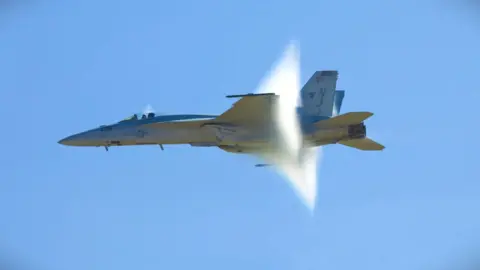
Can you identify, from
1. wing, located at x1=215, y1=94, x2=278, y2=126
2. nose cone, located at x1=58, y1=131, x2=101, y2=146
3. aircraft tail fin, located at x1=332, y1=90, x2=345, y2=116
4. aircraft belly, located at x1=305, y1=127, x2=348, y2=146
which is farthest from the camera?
aircraft tail fin, located at x1=332, y1=90, x2=345, y2=116

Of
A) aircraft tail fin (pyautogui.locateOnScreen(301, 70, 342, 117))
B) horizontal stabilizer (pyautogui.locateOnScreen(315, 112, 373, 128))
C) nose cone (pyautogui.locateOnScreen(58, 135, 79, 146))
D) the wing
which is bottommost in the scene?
nose cone (pyautogui.locateOnScreen(58, 135, 79, 146))

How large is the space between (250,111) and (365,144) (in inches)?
176

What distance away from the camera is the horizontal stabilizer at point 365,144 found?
31.1 metres

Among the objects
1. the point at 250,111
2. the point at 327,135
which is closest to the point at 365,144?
the point at 327,135

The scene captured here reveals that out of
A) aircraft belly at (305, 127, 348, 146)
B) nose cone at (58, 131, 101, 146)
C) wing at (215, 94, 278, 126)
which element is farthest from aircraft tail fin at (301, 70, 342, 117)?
nose cone at (58, 131, 101, 146)

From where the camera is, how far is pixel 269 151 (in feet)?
102

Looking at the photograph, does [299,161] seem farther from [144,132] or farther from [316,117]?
[144,132]

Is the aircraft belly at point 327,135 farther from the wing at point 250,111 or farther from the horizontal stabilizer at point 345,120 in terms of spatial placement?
the wing at point 250,111

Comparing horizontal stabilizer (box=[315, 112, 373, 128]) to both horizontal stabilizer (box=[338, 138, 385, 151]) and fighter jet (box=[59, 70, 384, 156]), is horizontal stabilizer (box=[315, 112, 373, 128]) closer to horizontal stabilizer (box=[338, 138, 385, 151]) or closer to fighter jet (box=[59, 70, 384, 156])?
fighter jet (box=[59, 70, 384, 156])

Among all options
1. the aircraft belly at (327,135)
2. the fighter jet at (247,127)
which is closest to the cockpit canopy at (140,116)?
the fighter jet at (247,127)

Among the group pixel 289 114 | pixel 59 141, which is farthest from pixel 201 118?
pixel 59 141

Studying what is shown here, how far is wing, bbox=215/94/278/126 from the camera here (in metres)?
28.8

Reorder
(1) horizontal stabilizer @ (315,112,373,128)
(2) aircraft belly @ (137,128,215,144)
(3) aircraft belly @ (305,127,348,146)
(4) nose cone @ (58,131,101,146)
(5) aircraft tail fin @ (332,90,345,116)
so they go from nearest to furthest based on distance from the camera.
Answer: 1. (1) horizontal stabilizer @ (315,112,373,128)
2. (3) aircraft belly @ (305,127,348,146)
3. (2) aircraft belly @ (137,128,215,144)
4. (4) nose cone @ (58,131,101,146)
5. (5) aircraft tail fin @ (332,90,345,116)

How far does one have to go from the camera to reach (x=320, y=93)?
31.3 metres
